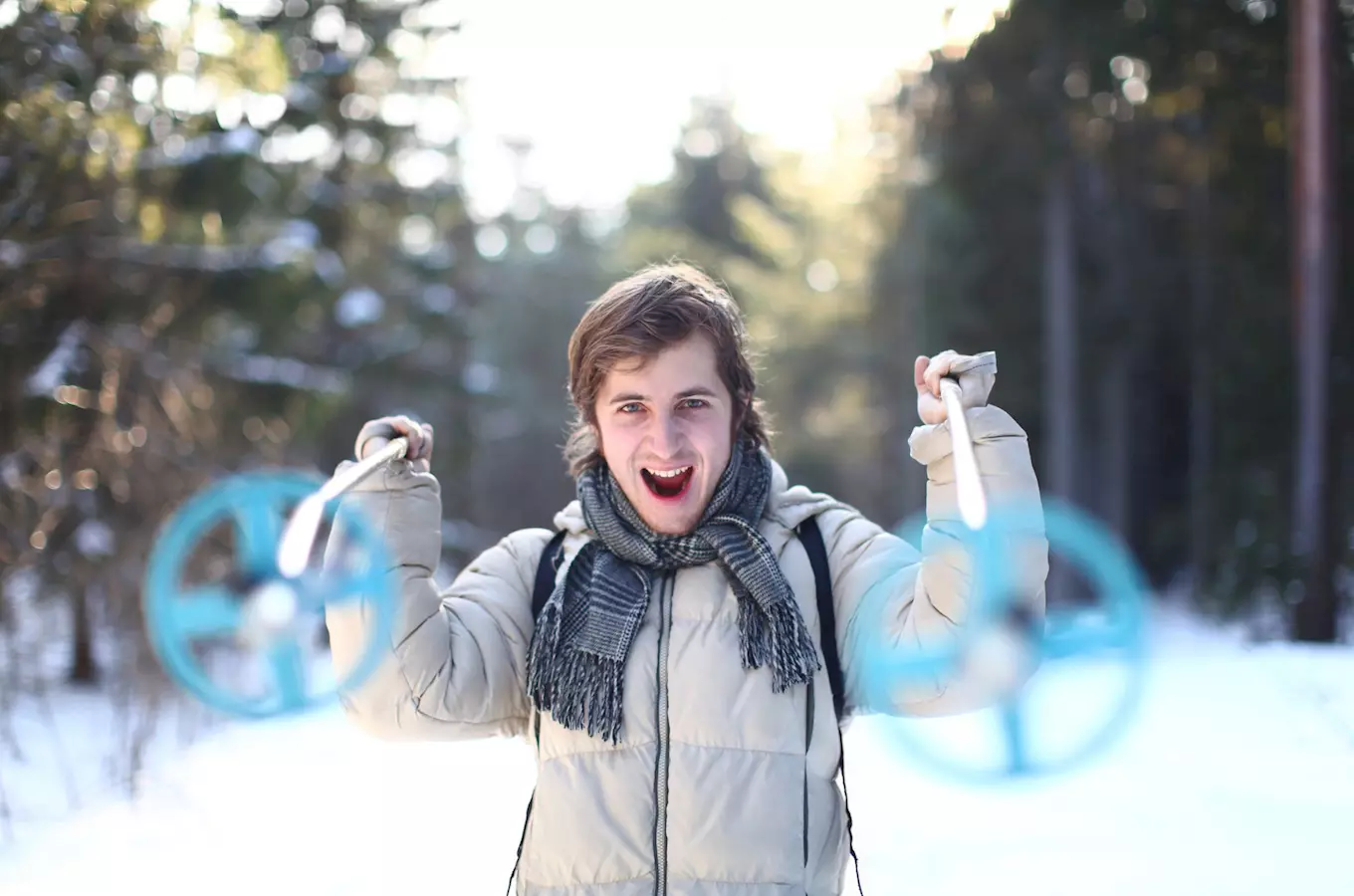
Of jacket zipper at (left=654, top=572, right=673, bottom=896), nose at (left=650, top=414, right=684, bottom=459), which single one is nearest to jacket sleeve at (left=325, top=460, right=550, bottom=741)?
jacket zipper at (left=654, top=572, right=673, bottom=896)

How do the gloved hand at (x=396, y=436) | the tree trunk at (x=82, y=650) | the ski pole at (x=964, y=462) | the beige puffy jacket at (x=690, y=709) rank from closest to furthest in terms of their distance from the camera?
1. the ski pole at (x=964, y=462)
2. the beige puffy jacket at (x=690, y=709)
3. the gloved hand at (x=396, y=436)
4. the tree trunk at (x=82, y=650)

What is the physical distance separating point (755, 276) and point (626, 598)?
2794 centimetres

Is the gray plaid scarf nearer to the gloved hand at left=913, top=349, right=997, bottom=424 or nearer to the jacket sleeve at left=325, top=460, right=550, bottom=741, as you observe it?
Result: the jacket sleeve at left=325, top=460, right=550, bottom=741

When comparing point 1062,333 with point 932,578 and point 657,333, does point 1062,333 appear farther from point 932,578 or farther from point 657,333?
point 932,578

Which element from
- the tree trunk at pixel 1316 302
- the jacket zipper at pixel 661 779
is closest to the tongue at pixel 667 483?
the jacket zipper at pixel 661 779

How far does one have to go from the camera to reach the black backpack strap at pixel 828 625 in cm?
254

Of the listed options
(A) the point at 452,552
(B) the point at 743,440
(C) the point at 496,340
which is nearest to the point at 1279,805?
(B) the point at 743,440

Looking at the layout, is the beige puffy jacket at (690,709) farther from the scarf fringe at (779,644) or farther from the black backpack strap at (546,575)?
the black backpack strap at (546,575)

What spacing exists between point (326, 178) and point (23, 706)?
314 inches

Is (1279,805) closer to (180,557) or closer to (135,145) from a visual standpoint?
(180,557)

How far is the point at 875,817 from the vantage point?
5688 mm

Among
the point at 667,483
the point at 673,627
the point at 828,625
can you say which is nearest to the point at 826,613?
the point at 828,625

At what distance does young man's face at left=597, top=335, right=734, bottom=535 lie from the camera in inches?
101

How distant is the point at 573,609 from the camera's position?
2.58 meters
